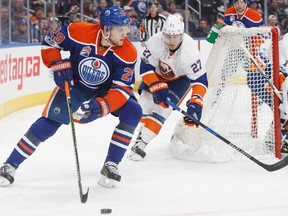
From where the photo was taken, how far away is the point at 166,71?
183 inches

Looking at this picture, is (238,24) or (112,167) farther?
(238,24)

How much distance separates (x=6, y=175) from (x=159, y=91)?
1.07 meters

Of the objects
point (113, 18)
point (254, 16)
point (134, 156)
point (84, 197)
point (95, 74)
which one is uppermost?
point (113, 18)

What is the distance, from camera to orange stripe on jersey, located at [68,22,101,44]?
3854 millimetres

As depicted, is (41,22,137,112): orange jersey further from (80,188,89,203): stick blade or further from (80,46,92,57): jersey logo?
(80,188,89,203): stick blade

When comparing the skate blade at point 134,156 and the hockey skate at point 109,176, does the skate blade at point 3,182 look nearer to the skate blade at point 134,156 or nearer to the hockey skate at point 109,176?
the hockey skate at point 109,176

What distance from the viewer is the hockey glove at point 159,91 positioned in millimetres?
4438

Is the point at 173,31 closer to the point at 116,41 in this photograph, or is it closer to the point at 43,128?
the point at 116,41

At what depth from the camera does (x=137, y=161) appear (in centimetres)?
466

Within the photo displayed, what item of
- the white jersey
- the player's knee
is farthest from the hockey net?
the player's knee

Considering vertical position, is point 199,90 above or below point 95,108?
below

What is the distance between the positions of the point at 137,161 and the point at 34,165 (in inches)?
24.2

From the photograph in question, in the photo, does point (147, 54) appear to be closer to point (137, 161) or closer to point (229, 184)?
point (137, 161)

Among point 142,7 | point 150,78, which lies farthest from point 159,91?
point 142,7
